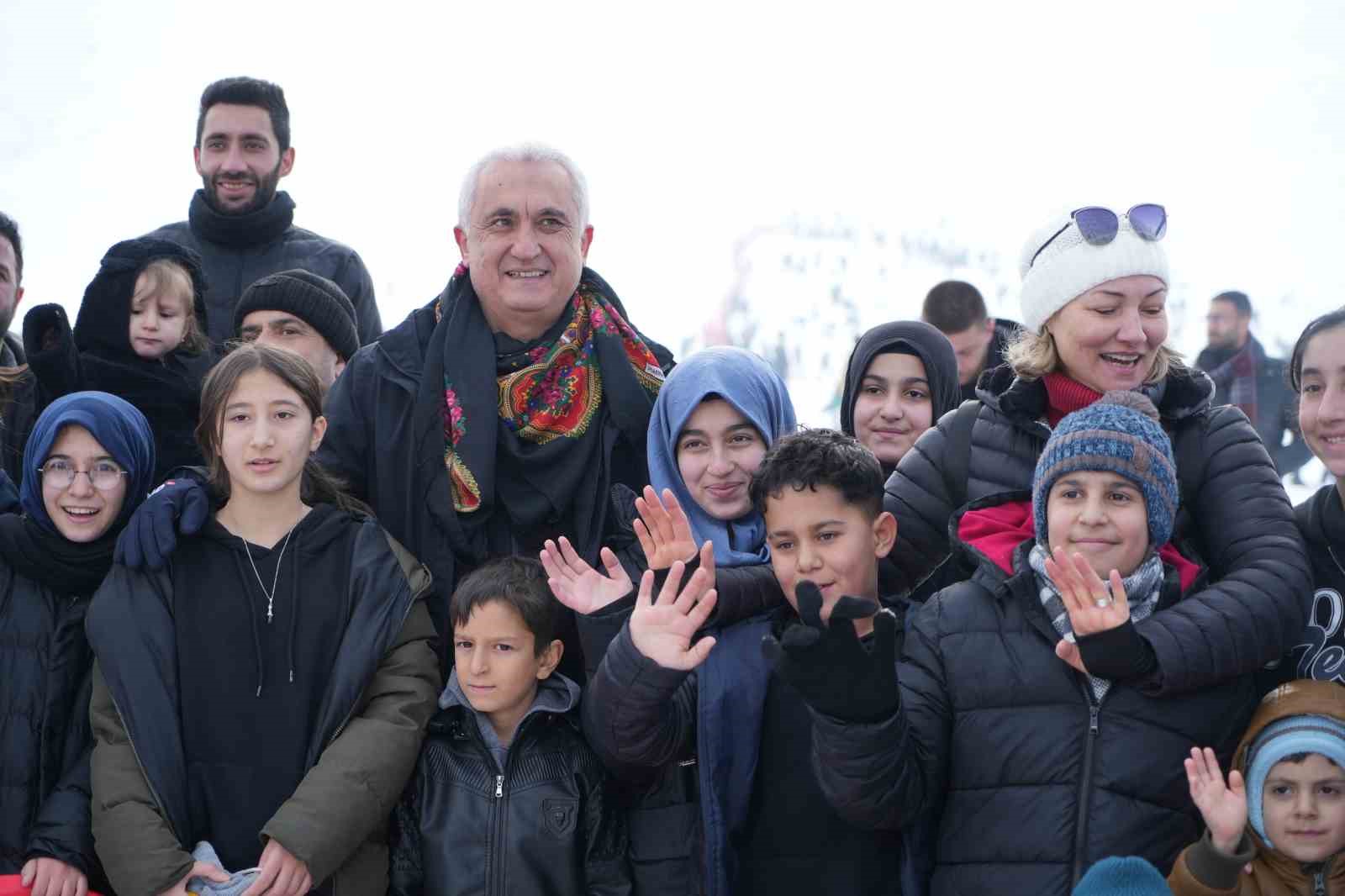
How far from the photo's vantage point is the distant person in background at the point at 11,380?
383 centimetres

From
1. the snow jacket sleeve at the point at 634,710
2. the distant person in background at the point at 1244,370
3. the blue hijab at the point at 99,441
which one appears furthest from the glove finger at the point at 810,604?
the distant person in background at the point at 1244,370

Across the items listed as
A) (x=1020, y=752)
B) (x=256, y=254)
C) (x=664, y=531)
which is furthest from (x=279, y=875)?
(x=256, y=254)

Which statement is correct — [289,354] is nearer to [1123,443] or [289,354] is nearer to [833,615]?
[833,615]

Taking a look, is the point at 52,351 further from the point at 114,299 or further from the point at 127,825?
the point at 127,825

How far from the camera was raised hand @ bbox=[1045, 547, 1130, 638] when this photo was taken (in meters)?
2.49

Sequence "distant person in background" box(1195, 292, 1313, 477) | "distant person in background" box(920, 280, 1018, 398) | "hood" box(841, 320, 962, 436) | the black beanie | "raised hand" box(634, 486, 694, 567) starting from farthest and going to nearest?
"distant person in background" box(1195, 292, 1313, 477)
"distant person in background" box(920, 280, 1018, 398)
the black beanie
"hood" box(841, 320, 962, 436)
"raised hand" box(634, 486, 694, 567)

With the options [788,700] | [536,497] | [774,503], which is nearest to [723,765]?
[788,700]

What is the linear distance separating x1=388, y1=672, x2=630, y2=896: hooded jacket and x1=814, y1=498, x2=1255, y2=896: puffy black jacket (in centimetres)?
59

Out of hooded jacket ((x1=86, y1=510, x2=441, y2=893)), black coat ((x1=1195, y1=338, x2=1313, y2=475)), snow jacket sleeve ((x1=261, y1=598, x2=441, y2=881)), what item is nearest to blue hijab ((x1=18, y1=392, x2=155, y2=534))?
hooded jacket ((x1=86, y1=510, x2=441, y2=893))

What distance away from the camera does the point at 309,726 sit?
2.98 metres

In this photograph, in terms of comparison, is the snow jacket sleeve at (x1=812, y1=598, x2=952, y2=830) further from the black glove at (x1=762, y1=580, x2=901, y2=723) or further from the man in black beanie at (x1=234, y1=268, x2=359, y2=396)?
the man in black beanie at (x1=234, y1=268, x2=359, y2=396)

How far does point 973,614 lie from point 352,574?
1.33 metres

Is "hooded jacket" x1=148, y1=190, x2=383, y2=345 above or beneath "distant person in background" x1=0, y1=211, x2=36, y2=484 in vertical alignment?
above

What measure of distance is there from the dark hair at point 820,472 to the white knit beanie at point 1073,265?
Answer: 1.68 ft
